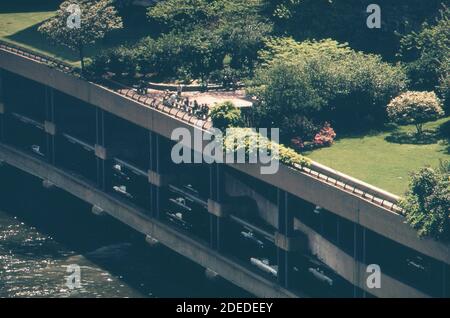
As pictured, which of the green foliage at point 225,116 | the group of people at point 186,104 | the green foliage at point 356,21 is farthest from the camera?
the green foliage at point 356,21

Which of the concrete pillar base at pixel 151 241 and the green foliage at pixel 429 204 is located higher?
the green foliage at pixel 429 204

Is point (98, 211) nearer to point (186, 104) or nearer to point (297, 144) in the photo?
point (186, 104)

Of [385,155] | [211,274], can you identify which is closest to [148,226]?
[211,274]

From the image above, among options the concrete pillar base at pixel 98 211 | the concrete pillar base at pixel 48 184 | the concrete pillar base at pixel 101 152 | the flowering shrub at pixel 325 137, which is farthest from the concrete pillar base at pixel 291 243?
the concrete pillar base at pixel 48 184

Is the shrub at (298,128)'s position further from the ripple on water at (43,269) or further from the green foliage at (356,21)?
the green foliage at (356,21)

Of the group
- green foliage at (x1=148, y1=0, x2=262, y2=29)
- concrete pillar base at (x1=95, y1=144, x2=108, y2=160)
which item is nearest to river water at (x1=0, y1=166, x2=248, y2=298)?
concrete pillar base at (x1=95, y1=144, x2=108, y2=160)

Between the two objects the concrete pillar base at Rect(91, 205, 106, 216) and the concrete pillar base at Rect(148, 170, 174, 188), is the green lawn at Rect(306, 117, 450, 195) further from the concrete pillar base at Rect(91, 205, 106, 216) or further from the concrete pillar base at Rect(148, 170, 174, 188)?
the concrete pillar base at Rect(91, 205, 106, 216)

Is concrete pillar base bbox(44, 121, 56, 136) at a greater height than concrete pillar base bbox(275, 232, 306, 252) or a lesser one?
lesser
